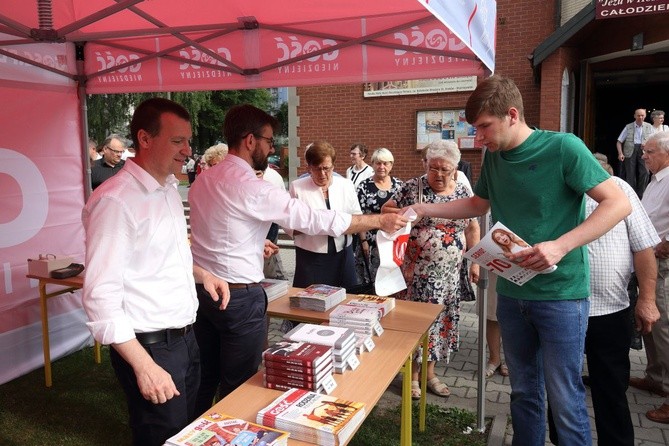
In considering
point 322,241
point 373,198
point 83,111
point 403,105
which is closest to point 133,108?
point 403,105

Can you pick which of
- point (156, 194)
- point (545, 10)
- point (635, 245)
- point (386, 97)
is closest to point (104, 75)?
point (156, 194)

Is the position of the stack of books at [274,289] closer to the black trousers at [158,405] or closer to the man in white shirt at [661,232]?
the black trousers at [158,405]

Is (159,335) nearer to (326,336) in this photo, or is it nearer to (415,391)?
(326,336)

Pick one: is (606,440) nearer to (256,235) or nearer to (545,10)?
(256,235)

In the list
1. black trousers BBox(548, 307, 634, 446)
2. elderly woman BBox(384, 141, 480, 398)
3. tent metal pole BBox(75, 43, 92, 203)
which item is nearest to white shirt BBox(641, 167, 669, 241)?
black trousers BBox(548, 307, 634, 446)

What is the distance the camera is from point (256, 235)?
263cm

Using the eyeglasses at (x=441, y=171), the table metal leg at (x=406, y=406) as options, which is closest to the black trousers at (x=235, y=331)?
the table metal leg at (x=406, y=406)

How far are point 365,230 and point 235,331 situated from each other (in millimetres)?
851

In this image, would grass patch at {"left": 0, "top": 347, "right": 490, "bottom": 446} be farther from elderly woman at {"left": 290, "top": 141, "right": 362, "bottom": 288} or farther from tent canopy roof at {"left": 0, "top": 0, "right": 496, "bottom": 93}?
tent canopy roof at {"left": 0, "top": 0, "right": 496, "bottom": 93}

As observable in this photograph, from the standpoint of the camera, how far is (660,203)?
11.5 feet

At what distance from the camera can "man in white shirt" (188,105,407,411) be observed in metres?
2.52

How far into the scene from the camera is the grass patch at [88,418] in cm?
339

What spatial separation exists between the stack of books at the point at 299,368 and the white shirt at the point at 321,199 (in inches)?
77.0

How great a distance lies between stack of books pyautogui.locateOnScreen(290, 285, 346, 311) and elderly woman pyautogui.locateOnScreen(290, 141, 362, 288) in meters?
0.82
